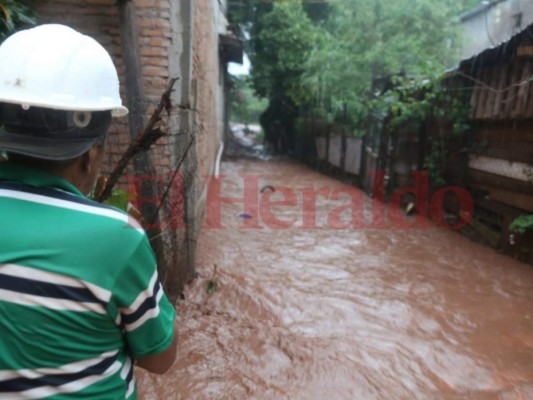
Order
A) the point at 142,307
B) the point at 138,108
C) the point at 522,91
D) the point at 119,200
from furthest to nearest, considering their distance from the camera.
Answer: the point at 522,91
the point at 138,108
the point at 119,200
the point at 142,307

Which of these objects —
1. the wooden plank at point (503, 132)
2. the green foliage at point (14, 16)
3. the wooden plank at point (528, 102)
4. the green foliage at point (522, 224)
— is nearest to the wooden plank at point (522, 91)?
the wooden plank at point (528, 102)

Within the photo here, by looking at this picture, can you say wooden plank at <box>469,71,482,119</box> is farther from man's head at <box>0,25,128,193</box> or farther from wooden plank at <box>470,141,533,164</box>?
man's head at <box>0,25,128,193</box>

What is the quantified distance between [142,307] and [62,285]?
0.60 ft

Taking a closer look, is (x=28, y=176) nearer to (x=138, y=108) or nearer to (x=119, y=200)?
(x=119, y=200)

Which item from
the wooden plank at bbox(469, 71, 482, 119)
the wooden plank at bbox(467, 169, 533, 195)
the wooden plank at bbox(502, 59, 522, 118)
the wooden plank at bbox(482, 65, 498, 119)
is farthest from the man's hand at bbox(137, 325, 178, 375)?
the wooden plank at bbox(469, 71, 482, 119)

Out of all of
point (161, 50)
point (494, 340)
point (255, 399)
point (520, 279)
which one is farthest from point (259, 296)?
point (520, 279)

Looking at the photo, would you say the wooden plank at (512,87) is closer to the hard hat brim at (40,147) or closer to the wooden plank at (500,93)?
the wooden plank at (500,93)

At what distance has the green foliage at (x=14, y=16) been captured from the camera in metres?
2.97

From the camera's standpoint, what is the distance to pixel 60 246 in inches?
32.5

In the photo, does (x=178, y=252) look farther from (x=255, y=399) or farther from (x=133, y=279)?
(x=133, y=279)

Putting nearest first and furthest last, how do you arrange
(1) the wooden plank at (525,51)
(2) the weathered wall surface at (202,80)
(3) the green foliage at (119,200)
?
(3) the green foliage at (119,200)
(2) the weathered wall surface at (202,80)
(1) the wooden plank at (525,51)

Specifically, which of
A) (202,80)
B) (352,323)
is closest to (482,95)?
(202,80)

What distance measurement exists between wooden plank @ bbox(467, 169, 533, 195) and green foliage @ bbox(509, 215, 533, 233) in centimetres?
34

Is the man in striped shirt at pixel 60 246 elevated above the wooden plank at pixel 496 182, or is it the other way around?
the man in striped shirt at pixel 60 246
